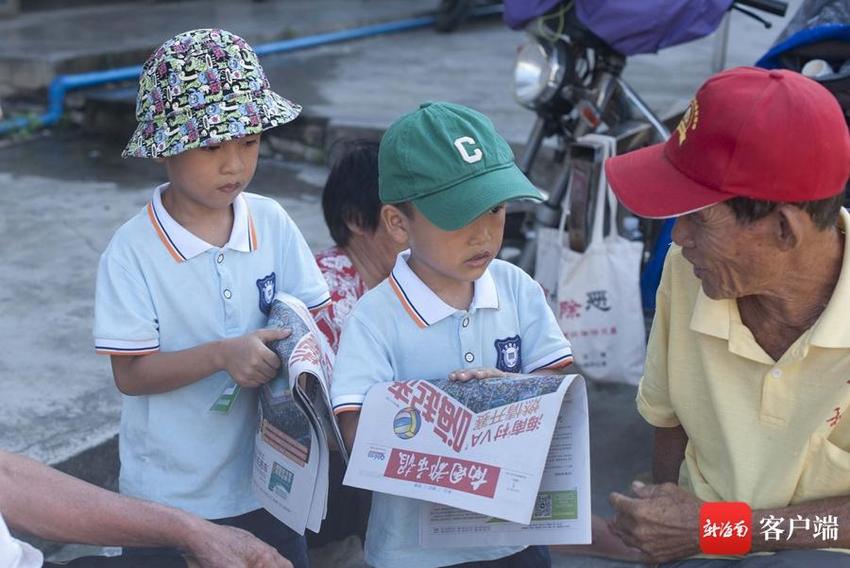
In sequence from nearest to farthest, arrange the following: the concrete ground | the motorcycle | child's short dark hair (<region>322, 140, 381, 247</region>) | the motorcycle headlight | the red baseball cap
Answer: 1. the red baseball cap
2. child's short dark hair (<region>322, 140, 381, 247</region>)
3. the concrete ground
4. the motorcycle
5. the motorcycle headlight

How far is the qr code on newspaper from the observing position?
204 cm

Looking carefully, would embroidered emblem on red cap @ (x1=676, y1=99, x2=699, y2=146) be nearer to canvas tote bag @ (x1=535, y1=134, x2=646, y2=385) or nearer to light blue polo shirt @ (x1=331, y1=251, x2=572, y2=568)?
light blue polo shirt @ (x1=331, y1=251, x2=572, y2=568)

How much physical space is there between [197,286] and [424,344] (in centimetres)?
50

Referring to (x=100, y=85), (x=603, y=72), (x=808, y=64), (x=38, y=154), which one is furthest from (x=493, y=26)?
(x=808, y=64)

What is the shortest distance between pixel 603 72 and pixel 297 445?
2437mm

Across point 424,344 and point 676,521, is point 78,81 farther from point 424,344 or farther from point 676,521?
point 676,521

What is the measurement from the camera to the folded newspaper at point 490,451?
1901 millimetres

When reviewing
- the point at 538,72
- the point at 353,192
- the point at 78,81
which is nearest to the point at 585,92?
the point at 538,72

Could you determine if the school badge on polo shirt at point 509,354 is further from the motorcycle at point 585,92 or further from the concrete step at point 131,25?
the concrete step at point 131,25

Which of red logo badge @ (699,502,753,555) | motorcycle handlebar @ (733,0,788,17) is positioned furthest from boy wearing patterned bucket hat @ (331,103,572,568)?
motorcycle handlebar @ (733,0,788,17)

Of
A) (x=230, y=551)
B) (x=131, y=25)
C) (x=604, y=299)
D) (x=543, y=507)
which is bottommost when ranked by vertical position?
(x=131, y=25)

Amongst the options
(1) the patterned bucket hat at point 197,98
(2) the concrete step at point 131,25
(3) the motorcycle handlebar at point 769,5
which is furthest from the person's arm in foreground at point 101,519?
(2) the concrete step at point 131,25

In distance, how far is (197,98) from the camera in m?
2.22

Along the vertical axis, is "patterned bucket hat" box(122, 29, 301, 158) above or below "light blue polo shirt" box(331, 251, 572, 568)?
above
